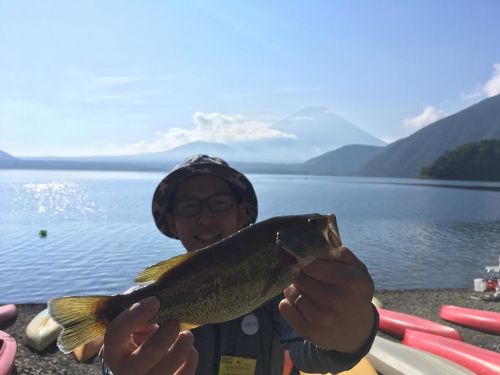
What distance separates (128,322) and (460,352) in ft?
40.3

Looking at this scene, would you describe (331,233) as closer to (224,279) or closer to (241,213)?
(224,279)

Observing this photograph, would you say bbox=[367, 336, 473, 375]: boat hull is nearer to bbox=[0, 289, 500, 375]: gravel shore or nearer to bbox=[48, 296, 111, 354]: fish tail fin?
bbox=[0, 289, 500, 375]: gravel shore

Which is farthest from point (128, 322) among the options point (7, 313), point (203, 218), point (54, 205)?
point (54, 205)

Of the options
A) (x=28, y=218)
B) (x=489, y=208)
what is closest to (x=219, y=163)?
(x=28, y=218)

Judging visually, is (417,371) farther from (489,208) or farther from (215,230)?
(489,208)

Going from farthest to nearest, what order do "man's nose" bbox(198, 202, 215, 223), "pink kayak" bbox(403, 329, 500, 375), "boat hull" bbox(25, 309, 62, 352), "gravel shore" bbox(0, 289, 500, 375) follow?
"boat hull" bbox(25, 309, 62, 352)
"gravel shore" bbox(0, 289, 500, 375)
"pink kayak" bbox(403, 329, 500, 375)
"man's nose" bbox(198, 202, 215, 223)

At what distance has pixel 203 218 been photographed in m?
4.98

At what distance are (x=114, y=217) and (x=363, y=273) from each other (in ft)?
237

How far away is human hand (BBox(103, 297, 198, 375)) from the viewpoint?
9.27 ft

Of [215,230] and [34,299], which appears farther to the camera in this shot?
[34,299]

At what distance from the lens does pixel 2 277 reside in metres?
29.5

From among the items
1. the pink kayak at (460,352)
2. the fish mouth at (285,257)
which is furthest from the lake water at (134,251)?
the fish mouth at (285,257)

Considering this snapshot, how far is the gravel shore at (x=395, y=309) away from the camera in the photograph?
12727 mm

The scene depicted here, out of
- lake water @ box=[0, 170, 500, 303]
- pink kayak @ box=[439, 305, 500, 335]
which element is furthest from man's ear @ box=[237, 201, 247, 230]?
lake water @ box=[0, 170, 500, 303]
